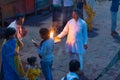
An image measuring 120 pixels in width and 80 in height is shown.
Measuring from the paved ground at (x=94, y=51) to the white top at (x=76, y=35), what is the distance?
91cm

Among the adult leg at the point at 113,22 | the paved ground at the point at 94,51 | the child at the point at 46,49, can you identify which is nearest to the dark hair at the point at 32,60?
the child at the point at 46,49

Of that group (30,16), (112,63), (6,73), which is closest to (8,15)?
(30,16)

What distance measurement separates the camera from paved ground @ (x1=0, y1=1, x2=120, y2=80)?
Answer: 10041mm

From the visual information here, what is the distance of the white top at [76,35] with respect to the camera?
9.05m

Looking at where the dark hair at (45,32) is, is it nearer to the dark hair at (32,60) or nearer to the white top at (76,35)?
the dark hair at (32,60)

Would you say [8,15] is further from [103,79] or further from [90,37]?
[103,79]

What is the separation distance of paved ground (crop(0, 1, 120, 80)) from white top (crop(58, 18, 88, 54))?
0.91 metres

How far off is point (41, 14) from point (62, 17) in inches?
113

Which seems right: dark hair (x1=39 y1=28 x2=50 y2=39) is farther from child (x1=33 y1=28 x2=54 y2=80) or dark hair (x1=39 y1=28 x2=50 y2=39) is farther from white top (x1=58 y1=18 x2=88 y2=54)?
white top (x1=58 y1=18 x2=88 y2=54)

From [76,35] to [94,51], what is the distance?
2.88m

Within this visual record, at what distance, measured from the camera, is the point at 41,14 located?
54.9 feet

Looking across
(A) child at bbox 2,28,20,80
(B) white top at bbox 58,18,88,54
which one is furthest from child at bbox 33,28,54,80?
(B) white top at bbox 58,18,88,54

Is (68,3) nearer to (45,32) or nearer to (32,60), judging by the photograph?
(45,32)

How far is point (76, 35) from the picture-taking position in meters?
9.11
